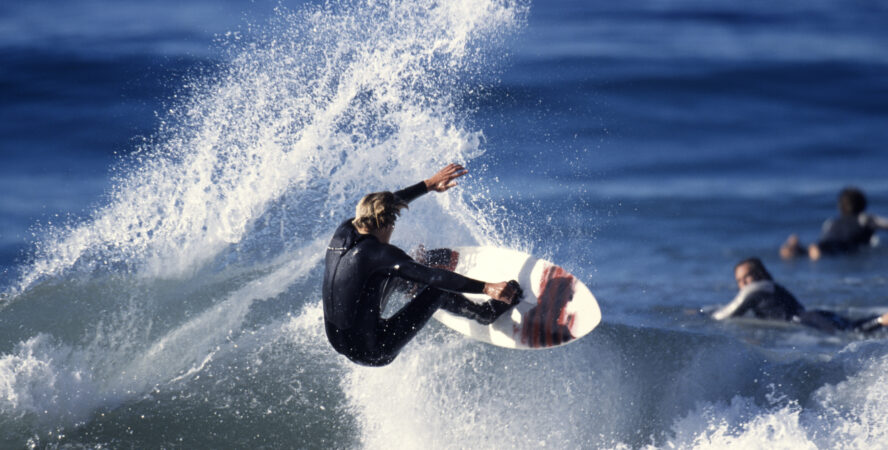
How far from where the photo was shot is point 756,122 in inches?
748

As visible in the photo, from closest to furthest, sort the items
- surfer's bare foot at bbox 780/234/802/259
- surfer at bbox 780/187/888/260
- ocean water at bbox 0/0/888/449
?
ocean water at bbox 0/0/888/449
surfer at bbox 780/187/888/260
surfer's bare foot at bbox 780/234/802/259

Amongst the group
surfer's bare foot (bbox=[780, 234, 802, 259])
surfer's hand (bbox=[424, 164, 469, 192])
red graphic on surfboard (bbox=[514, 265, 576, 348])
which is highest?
surfer's hand (bbox=[424, 164, 469, 192])

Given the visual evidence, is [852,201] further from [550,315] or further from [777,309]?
[550,315]

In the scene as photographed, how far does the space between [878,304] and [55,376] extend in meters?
8.69

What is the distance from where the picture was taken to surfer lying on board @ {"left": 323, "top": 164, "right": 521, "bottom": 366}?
183 inches

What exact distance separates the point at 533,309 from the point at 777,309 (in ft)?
13.5

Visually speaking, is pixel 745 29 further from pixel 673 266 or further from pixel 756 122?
pixel 673 266

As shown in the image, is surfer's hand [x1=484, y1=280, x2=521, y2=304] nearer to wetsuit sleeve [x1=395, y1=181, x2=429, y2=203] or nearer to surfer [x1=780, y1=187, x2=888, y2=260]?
wetsuit sleeve [x1=395, y1=181, x2=429, y2=203]

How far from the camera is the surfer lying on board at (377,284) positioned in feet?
15.2

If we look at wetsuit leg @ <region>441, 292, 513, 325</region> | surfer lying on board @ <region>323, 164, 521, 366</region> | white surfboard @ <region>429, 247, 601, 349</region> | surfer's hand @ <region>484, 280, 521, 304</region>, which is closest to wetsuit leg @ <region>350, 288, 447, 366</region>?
surfer lying on board @ <region>323, 164, 521, 366</region>

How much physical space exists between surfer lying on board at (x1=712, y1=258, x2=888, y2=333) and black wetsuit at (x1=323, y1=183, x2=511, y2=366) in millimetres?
4427

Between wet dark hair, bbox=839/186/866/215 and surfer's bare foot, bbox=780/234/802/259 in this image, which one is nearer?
wet dark hair, bbox=839/186/866/215

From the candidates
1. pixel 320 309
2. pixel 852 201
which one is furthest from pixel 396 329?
pixel 852 201

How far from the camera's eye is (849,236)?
1170 cm
